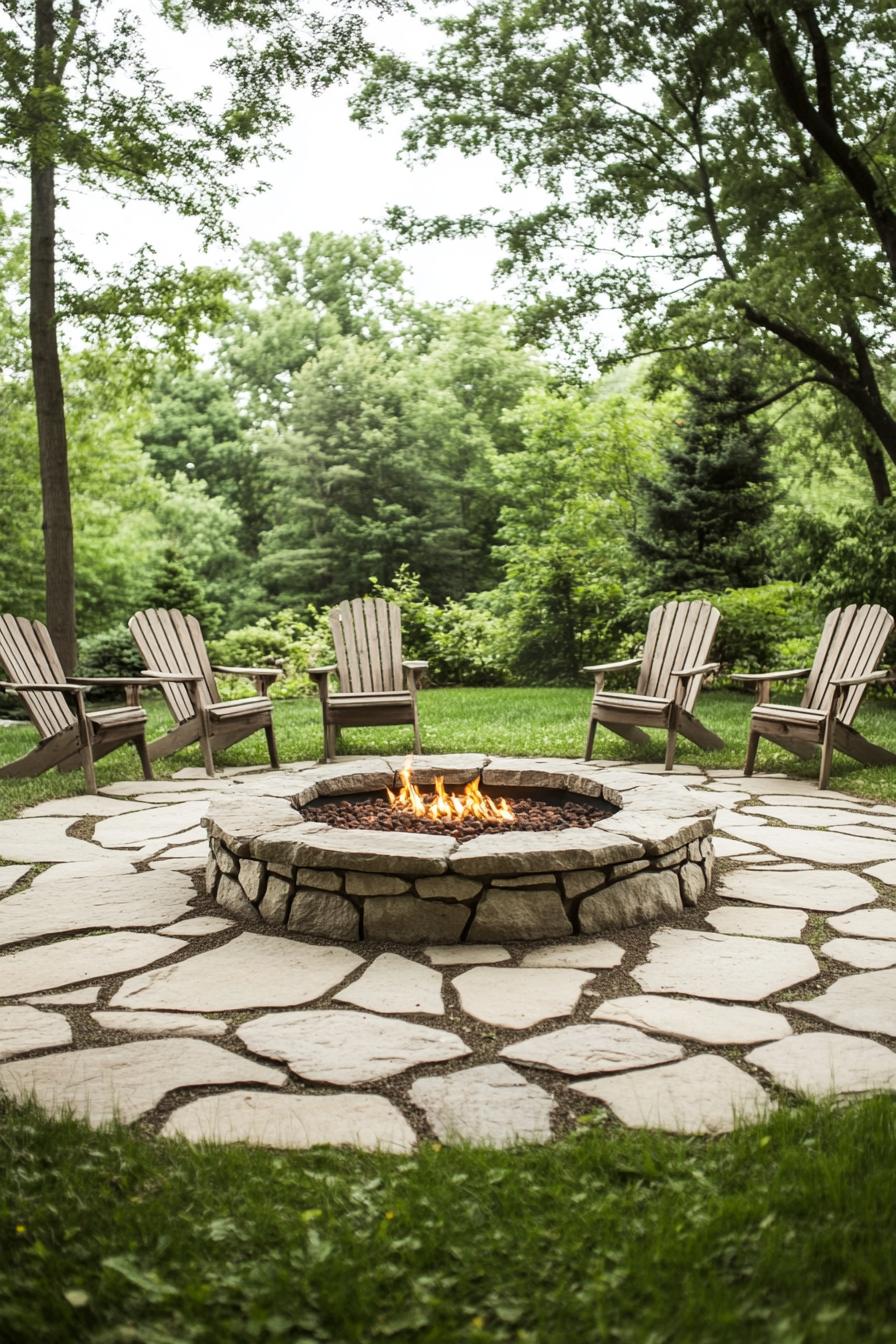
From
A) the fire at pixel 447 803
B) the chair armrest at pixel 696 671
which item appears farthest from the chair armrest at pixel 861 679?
the fire at pixel 447 803

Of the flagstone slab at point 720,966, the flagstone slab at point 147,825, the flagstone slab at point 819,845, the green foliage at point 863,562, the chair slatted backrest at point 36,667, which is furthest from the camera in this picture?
the green foliage at point 863,562

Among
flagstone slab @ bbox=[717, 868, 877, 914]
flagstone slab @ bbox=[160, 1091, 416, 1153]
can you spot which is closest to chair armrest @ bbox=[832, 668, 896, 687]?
flagstone slab @ bbox=[717, 868, 877, 914]

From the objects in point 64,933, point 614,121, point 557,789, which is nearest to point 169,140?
point 614,121

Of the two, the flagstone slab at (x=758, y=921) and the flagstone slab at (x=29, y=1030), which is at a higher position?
the flagstone slab at (x=29, y=1030)

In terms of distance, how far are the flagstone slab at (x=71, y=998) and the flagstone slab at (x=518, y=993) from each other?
0.97 metres

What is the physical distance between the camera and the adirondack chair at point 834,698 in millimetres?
5816

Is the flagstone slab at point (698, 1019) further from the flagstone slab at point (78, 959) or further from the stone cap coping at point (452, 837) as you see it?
the flagstone slab at point (78, 959)

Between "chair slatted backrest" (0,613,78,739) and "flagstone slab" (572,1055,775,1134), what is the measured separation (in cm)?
444

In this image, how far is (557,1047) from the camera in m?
2.48

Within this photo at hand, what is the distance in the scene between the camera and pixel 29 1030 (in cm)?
261

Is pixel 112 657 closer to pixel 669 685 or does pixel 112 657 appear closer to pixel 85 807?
pixel 85 807

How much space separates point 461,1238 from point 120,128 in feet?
28.8

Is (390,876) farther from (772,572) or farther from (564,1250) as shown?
(772,572)

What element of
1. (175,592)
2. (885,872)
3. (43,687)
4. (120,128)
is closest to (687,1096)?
(885,872)
